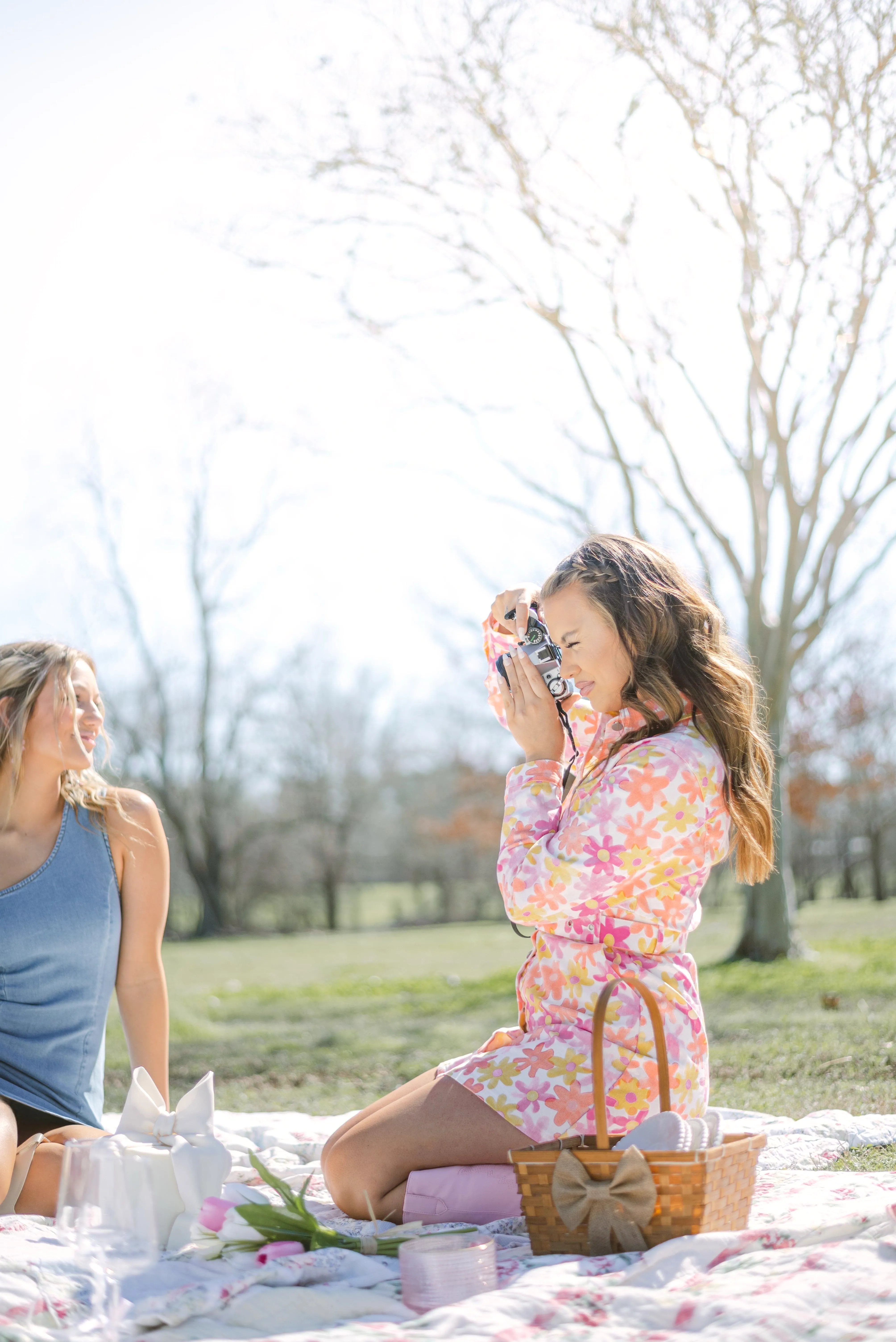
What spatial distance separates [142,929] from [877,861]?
18.7m

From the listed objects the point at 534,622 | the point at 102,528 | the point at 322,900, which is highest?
the point at 102,528

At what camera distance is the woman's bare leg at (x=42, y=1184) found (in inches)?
98.7

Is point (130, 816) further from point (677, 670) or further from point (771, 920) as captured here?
point (771, 920)

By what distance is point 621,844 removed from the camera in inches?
87.7

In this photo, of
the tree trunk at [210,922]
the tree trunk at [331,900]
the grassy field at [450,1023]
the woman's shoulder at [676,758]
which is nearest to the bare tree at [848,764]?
the grassy field at [450,1023]

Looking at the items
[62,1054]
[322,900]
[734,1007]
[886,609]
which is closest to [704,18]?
[734,1007]

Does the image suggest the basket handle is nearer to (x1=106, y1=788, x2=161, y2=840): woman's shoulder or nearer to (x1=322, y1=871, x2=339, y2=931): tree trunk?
(x1=106, y1=788, x2=161, y2=840): woman's shoulder

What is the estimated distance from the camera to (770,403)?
23.7ft

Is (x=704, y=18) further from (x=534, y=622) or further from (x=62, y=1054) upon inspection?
(x=62, y=1054)

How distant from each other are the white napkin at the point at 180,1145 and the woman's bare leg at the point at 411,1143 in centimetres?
30

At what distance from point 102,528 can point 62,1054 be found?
17.2 m

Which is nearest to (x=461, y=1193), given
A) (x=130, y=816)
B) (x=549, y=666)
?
(x=549, y=666)

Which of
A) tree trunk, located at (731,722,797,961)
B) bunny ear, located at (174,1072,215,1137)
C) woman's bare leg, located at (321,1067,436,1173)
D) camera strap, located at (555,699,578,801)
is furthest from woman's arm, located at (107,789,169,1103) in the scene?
tree trunk, located at (731,722,797,961)

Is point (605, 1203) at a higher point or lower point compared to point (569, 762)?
lower
